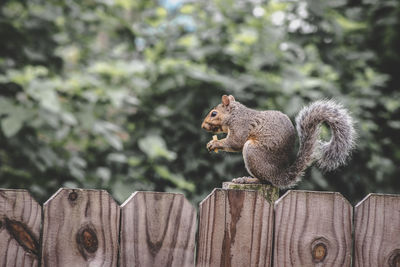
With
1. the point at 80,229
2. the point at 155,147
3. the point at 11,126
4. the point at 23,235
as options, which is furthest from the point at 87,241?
the point at 155,147

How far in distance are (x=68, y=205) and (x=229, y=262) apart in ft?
1.51

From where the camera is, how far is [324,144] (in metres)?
1.44

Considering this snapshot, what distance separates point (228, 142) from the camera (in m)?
1.42

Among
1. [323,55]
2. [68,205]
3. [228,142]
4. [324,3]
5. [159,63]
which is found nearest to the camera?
[68,205]

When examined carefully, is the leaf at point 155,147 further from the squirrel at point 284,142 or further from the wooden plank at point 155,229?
the wooden plank at point 155,229

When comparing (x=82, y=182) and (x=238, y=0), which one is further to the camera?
(x=238, y=0)

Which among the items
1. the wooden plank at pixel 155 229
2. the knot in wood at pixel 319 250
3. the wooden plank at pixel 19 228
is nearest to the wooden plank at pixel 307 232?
the knot in wood at pixel 319 250

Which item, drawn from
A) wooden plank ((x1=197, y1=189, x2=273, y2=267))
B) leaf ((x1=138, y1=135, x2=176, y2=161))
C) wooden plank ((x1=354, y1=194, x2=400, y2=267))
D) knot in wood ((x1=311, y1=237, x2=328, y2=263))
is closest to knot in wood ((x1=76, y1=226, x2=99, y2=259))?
wooden plank ((x1=197, y1=189, x2=273, y2=267))

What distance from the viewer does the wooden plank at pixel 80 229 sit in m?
1.14

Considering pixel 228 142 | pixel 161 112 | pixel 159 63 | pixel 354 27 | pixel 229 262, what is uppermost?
pixel 354 27

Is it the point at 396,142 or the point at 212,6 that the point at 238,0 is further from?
the point at 396,142

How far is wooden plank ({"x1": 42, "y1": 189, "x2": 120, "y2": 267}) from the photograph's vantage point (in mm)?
1144

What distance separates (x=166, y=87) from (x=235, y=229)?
226cm

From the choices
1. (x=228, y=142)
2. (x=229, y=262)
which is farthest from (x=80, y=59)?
(x=229, y=262)
